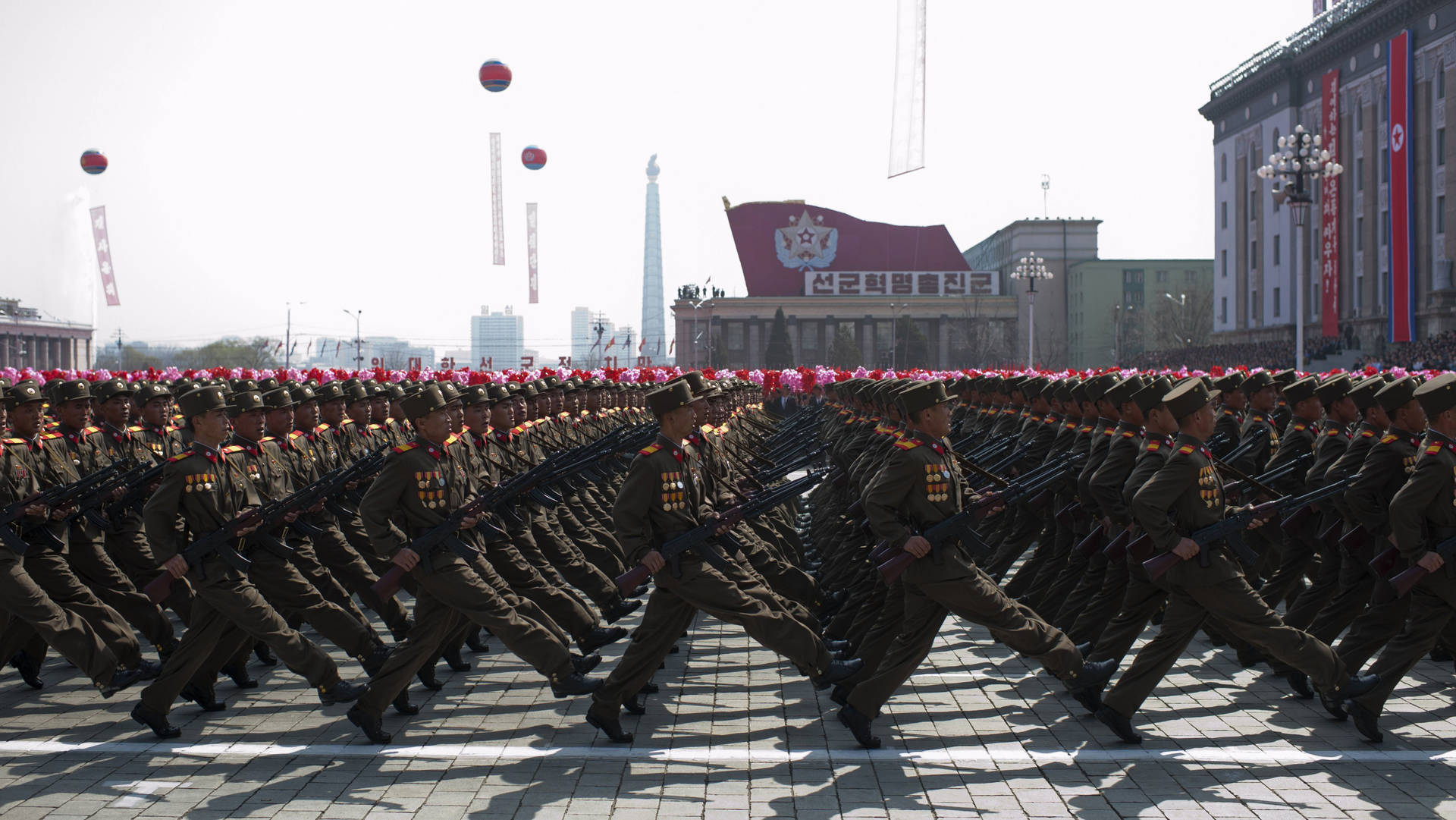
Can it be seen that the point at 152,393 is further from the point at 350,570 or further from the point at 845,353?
the point at 845,353

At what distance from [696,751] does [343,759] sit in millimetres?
1781

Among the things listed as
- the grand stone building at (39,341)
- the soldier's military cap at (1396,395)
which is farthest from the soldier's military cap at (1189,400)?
the grand stone building at (39,341)

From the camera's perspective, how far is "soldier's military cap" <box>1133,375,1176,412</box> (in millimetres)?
6859

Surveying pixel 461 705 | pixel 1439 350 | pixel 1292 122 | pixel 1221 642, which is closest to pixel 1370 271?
pixel 1292 122

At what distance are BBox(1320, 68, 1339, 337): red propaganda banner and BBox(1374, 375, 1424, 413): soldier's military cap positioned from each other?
156ft

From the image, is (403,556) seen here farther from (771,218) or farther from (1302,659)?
(771,218)

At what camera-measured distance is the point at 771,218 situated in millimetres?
95188

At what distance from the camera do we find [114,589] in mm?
8023

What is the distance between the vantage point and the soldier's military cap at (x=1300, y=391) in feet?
29.3

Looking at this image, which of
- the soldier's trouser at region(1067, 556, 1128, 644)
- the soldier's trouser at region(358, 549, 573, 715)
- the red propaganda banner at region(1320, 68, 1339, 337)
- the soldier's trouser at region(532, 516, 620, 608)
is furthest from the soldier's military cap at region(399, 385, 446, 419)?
the red propaganda banner at region(1320, 68, 1339, 337)

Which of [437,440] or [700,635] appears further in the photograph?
[700,635]

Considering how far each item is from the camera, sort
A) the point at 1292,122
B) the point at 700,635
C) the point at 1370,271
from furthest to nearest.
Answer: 1. the point at 1292,122
2. the point at 1370,271
3. the point at 700,635

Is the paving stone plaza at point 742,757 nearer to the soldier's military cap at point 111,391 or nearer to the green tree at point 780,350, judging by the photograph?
the soldier's military cap at point 111,391

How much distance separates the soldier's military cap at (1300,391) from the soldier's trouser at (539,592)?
17.4 feet
